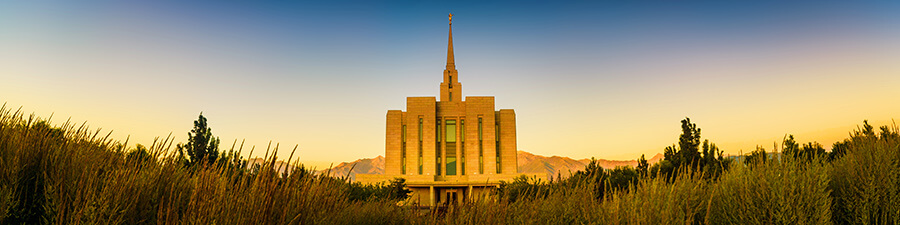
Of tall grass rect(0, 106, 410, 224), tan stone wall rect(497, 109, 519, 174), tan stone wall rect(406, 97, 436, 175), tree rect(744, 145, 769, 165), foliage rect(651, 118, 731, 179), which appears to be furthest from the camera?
tan stone wall rect(497, 109, 519, 174)

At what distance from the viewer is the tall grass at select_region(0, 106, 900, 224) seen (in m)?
4.28

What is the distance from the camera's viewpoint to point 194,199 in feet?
13.1

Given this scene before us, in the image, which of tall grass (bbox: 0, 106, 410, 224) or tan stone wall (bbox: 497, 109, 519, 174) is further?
tan stone wall (bbox: 497, 109, 519, 174)

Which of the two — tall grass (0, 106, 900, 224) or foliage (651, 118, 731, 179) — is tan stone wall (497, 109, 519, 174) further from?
tall grass (0, 106, 900, 224)

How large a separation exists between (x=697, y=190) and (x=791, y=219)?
1153 mm

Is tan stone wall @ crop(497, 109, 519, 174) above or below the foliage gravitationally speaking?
above

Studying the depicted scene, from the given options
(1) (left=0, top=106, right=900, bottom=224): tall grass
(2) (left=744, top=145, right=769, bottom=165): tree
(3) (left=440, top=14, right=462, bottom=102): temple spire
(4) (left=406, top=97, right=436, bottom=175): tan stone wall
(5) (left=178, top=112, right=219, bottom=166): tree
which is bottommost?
(1) (left=0, top=106, right=900, bottom=224): tall grass

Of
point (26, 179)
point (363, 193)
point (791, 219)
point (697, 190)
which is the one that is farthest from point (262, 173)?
point (363, 193)

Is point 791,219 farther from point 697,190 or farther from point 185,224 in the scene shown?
point 185,224

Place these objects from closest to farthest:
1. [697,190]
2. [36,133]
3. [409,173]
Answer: [36,133]
[697,190]
[409,173]

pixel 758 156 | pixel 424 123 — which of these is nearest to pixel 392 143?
pixel 424 123

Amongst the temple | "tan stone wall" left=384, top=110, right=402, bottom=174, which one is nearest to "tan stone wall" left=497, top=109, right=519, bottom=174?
the temple

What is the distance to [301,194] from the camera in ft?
16.2

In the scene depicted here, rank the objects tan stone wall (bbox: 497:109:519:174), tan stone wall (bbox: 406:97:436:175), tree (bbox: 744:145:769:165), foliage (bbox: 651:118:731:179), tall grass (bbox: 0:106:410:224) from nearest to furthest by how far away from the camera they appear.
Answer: tall grass (bbox: 0:106:410:224) < tree (bbox: 744:145:769:165) < foliage (bbox: 651:118:731:179) < tan stone wall (bbox: 406:97:436:175) < tan stone wall (bbox: 497:109:519:174)
